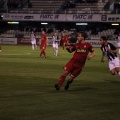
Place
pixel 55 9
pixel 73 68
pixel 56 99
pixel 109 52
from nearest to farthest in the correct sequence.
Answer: pixel 56 99 → pixel 73 68 → pixel 109 52 → pixel 55 9

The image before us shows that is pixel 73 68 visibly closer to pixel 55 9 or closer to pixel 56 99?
pixel 56 99

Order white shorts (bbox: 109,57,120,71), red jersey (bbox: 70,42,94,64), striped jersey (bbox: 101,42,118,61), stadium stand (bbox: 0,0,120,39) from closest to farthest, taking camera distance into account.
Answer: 1. red jersey (bbox: 70,42,94,64)
2. striped jersey (bbox: 101,42,118,61)
3. white shorts (bbox: 109,57,120,71)
4. stadium stand (bbox: 0,0,120,39)

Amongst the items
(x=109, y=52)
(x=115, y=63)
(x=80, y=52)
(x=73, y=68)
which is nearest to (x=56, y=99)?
(x=73, y=68)

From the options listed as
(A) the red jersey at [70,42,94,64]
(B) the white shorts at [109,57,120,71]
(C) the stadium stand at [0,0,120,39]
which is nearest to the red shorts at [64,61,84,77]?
(A) the red jersey at [70,42,94,64]

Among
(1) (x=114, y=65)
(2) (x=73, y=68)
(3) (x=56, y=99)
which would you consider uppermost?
(2) (x=73, y=68)

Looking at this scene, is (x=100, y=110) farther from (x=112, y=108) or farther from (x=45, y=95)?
(x=45, y=95)

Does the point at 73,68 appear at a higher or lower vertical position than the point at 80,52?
lower

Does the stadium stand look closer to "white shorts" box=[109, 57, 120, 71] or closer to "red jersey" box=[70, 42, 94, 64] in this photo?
"white shorts" box=[109, 57, 120, 71]

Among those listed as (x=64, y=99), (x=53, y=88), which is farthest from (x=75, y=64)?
(x=64, y=99)

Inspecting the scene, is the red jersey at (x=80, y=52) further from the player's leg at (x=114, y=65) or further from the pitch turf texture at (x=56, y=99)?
the player's leg at (x=114, y=65)

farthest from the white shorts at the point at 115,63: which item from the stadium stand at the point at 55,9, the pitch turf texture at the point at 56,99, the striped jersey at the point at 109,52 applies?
the stadium stand at the point at 55,9

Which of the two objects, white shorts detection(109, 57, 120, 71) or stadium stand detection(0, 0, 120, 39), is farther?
stadium stand detection(0, 0, 120, 39)

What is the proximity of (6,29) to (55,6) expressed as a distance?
10.0 meters

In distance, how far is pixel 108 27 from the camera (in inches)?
2549
